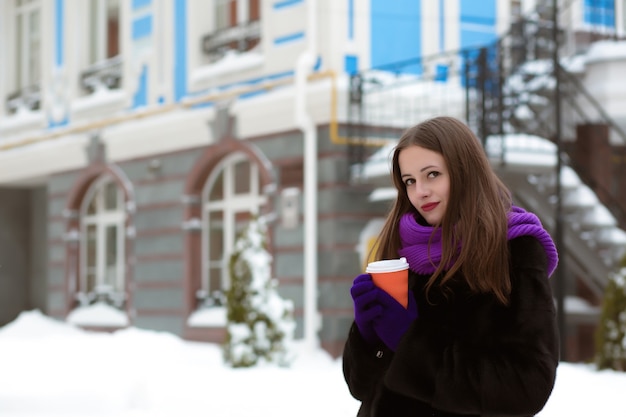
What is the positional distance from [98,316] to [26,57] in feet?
18.8

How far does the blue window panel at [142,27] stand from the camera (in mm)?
14719

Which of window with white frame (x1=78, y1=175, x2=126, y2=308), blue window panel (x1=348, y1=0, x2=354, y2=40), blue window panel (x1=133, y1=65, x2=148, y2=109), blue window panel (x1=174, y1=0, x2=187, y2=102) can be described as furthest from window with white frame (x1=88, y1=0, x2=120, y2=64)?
blue window panel (x1=348, y1=0, x2=354, y2=40)

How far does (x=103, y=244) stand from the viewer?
1578cm

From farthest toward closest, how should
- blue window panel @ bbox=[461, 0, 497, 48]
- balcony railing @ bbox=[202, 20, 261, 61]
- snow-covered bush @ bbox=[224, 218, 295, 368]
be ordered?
balcony railing @ bbox=[202, 20, 261, 61]
blue window panel @ bbox=[461, 0, 497, 48]
snow-covered bush @ bbox=[224, 218, 295, 368]

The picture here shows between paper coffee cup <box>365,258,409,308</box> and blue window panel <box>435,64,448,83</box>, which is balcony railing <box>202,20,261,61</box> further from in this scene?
paper coffee cup <box>365,258,409,308</box>

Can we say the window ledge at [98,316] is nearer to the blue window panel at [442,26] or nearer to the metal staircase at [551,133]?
the blue window panel at [442,26]

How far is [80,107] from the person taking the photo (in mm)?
16156

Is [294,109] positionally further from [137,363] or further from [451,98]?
[137,363]

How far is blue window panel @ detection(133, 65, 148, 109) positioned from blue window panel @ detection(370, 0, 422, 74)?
14.5ft

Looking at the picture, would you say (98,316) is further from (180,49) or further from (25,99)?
(25,99)

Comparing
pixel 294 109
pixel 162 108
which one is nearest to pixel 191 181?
pixel 162 108

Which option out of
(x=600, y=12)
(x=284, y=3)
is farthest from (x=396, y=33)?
(x=600, y=12)

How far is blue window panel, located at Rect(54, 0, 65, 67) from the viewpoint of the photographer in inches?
666

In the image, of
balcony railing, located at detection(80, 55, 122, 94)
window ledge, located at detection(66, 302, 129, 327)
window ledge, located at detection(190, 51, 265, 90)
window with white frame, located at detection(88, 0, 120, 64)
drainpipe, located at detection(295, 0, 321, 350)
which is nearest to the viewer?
drainpipe, located at detection(295, 0, 321, 350)
